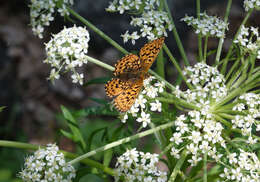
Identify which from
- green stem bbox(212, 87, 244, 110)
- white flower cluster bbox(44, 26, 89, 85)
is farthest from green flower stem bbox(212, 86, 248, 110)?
white flower cluster bbox(44, 26, 89, 85)

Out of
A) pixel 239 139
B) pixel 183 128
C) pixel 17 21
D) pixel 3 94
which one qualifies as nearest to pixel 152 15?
pixel 183 128

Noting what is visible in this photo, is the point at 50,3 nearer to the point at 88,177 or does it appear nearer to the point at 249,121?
the point at 249,121

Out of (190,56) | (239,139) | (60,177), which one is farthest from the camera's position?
(190,56)

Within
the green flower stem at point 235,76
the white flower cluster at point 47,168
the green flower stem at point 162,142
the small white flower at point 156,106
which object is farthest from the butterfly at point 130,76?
the green flower stem at point 235,76

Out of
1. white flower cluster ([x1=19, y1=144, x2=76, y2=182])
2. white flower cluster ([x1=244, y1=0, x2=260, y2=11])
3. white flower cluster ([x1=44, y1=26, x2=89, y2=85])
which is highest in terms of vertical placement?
white flower cluster ([x1=244, y1=0, x2=260, y2=11])

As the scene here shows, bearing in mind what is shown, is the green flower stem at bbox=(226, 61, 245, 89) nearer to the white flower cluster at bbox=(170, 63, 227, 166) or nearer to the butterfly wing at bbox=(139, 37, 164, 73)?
the white flower cluster at bbox=(170, 63, 227, 166)

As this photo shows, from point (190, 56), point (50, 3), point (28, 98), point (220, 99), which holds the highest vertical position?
point (190, 56)

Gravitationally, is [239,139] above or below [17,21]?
below
